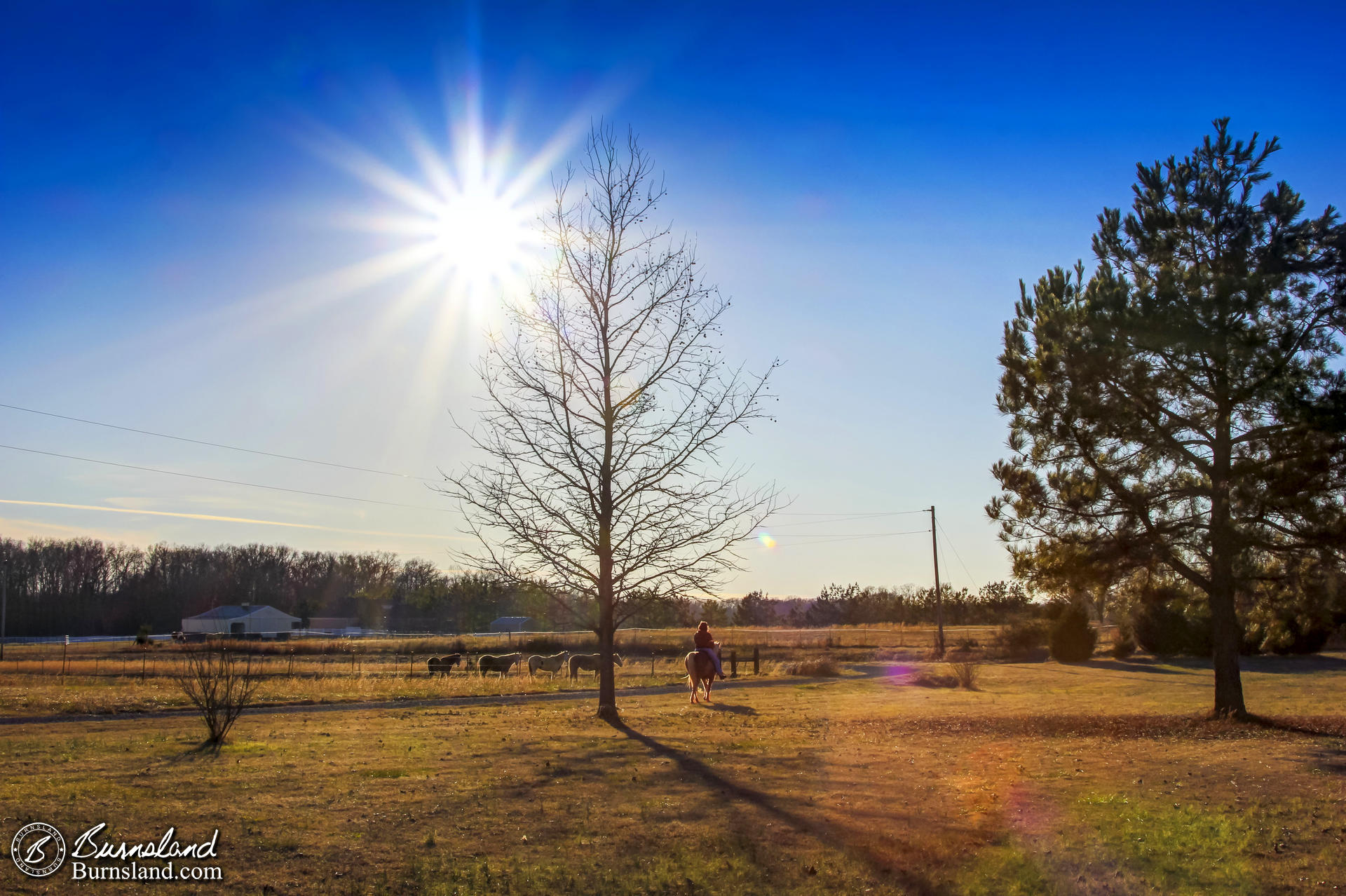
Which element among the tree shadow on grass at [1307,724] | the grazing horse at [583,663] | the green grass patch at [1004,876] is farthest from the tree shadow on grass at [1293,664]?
the green grass patch at [1004,876]

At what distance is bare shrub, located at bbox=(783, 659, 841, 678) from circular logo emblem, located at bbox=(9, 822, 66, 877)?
29.3m

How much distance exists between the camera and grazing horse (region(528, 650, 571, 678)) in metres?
35.3

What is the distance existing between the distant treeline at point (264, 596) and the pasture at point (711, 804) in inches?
2550

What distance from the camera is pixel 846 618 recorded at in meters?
94.9

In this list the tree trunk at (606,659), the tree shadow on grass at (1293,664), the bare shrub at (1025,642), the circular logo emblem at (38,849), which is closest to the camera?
the circular logo emblem at (38,849)

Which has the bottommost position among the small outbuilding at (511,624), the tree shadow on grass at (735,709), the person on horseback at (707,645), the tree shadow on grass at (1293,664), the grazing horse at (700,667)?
the small outbuilding at (511,624)

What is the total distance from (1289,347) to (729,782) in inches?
473

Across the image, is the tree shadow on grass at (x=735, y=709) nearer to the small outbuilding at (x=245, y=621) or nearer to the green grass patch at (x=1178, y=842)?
the green grass patch at (x=1178, y=842)

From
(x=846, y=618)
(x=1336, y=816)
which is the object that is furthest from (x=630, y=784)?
(x=846, y=618)

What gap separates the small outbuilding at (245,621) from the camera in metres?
91.0

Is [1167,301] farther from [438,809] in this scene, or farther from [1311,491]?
[438,809]

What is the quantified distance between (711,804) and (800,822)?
944 millimetres

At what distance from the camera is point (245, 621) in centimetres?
9331

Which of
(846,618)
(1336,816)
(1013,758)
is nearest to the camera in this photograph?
(1336,816)
